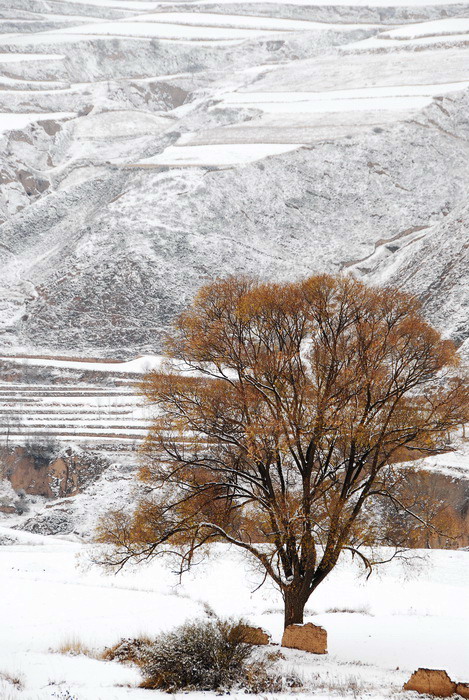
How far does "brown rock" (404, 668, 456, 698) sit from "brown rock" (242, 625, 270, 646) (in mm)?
3115

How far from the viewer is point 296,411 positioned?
52.6 feet

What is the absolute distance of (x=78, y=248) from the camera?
98500 mm

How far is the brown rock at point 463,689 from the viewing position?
11891mm

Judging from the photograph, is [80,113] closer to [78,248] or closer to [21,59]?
Result: [21,59]

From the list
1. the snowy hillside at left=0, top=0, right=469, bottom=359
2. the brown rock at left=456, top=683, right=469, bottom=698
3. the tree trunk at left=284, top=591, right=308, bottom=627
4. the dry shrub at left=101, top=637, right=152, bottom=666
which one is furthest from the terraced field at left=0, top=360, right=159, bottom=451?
the brown rock at left=456, top=683, right=469, bottom=698

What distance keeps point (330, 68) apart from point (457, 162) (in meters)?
49.5

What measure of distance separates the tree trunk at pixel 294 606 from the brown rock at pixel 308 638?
403 mm

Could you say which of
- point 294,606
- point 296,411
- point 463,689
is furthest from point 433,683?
point 296,411

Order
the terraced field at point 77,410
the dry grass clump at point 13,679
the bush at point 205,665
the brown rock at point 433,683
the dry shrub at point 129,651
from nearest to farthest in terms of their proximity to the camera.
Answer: the dry grass clump at point 13,679 < the brown rock at point 433,683 < the bush at point 205,665 < the dry shrub at point 129,651 < the terraced field at point 77,410

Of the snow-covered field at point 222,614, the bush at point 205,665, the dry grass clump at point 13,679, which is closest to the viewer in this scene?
the dry grass clump at point 13,679

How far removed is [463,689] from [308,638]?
4.21 metres

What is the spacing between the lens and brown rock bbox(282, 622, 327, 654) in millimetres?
15578

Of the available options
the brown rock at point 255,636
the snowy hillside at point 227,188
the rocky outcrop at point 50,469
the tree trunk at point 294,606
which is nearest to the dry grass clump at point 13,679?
the brown rock at point 255,636

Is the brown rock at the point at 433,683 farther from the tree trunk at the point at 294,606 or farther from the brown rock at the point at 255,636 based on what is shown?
the tree trunk at the point at 294,606
